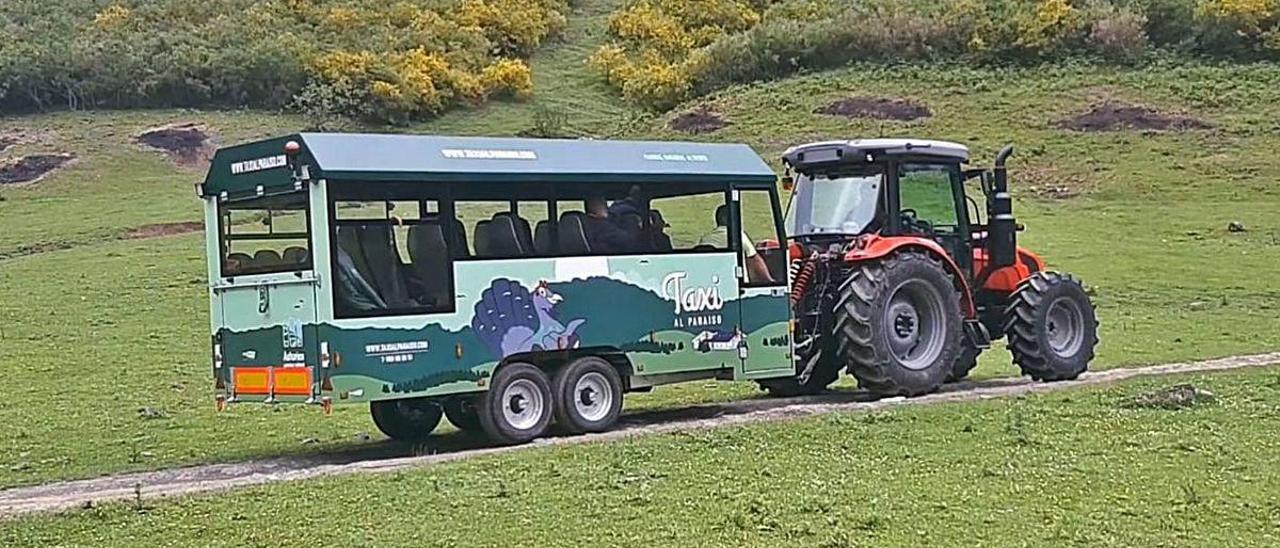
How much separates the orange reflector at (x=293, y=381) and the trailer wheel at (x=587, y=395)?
2.53m

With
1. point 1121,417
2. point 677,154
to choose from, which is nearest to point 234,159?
point 677,154

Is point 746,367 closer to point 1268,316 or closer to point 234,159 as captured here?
point 234,159

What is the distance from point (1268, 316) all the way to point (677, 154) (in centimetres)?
1571

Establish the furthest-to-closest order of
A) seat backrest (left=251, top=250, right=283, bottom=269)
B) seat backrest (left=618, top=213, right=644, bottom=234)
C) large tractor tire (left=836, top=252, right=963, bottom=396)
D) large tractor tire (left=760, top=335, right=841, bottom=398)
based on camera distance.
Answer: large tractor tire (left=760, top=335, right=841, bottom=398) < large tractor tire (left=836, top=252, right=963, bottom=396) < seat backrest (left=618, top=213, right=644, bottom=234) < seat backrest (left=251, top=250, right=283, bottom=269)

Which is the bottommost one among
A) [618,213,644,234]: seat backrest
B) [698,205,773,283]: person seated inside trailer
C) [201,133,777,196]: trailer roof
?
[698,205,773,283]: person seated inside trailer

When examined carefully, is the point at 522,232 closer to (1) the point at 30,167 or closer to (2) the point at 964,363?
(2) the point at 964,363

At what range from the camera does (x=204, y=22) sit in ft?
228

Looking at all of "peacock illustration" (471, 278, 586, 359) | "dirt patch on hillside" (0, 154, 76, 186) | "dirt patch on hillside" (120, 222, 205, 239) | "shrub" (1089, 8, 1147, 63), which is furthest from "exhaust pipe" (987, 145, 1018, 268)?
"shrub" (1089, 8, 1147, 63)

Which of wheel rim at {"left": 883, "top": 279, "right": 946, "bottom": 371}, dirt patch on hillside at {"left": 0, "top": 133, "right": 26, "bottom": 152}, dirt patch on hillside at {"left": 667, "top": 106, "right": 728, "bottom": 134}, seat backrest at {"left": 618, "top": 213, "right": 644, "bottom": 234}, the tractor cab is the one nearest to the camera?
seat backrest at {"left": 618, "top": 213, "right": 644, "bottom": 234}

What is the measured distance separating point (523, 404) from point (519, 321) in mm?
787

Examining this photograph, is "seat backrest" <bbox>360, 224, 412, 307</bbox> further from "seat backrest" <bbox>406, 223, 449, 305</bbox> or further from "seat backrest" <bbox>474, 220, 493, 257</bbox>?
"seat backrest" <bbox>474, 220, 493, 257</bbox>

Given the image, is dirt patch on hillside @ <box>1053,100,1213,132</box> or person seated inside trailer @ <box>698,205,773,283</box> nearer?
person seated inside trailer @ <box>698,205,773,283</box>

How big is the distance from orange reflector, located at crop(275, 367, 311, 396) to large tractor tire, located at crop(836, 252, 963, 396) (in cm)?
611

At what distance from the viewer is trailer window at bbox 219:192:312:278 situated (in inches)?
580
